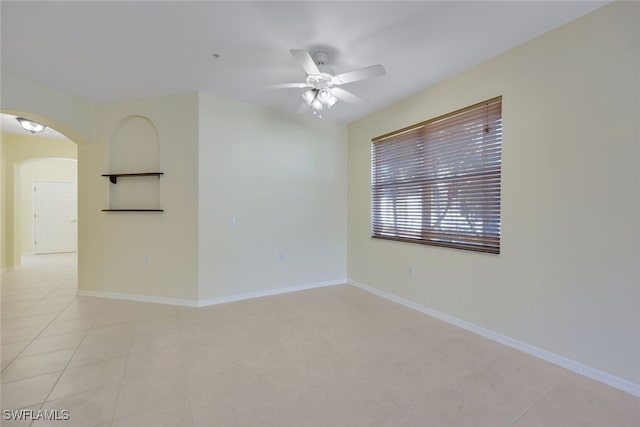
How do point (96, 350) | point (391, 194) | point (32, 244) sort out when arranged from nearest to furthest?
point (96, 350) < point (391, 194) < point (32, 244)

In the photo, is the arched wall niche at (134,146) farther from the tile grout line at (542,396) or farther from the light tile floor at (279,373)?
the tile grout line at (542,396)

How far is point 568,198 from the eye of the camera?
6.61 ft

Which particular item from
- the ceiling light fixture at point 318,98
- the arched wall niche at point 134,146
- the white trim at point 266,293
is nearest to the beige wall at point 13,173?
the arched wall niche at point 134,146

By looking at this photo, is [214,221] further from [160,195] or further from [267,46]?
[267,46]

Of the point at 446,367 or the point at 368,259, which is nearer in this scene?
the point at 446,367

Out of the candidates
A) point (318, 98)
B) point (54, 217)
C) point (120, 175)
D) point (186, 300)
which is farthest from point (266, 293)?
point (54, 217)

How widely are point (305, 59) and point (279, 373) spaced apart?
2.38 metres

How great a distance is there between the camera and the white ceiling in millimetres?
1857

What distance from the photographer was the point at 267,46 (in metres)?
2.27

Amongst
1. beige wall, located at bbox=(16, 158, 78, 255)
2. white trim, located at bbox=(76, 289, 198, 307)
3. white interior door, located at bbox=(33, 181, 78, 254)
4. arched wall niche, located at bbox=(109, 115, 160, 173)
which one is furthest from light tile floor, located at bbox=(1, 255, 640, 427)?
white interior door, located at bbox=(33, 181, 78, 254)

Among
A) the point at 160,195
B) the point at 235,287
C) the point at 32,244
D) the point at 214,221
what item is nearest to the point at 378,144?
the point at 214,221

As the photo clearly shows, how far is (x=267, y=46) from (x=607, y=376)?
3652 mm

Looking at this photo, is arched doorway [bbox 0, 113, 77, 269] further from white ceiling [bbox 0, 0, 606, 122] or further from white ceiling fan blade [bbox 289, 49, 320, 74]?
white ceiling fan blade [bbox 289, 49, 320, 74]

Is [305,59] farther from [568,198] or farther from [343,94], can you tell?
[568,198]
